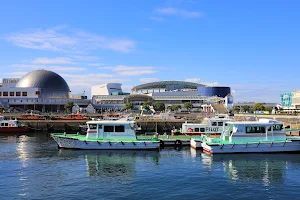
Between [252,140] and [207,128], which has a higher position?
[207,128]

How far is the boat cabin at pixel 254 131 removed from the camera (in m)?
43.9

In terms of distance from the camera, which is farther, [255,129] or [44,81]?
[44,81]

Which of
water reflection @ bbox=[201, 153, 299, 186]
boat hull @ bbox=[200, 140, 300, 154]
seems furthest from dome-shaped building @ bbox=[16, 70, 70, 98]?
water reflection @ bbox=[201, 153, 299, 186]

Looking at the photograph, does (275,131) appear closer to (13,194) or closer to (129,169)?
(129,169)

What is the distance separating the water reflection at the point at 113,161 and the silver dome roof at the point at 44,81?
5214 inches

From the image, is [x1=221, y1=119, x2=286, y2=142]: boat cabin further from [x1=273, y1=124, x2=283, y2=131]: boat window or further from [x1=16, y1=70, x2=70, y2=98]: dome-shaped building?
[x1=16, y1=70, x2=70, y2=98]: dome-shaped building

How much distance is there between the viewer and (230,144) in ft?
140

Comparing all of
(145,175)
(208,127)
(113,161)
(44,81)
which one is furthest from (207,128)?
(44,81)

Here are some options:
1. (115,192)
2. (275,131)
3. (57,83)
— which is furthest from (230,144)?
(57,83)

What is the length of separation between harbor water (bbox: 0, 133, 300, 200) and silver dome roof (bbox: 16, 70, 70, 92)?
428 ft

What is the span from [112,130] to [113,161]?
Answer: 29.8 feet

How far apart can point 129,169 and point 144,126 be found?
47.9 meters

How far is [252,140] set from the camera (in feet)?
144

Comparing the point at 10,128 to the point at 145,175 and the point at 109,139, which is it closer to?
the point at 109,139
